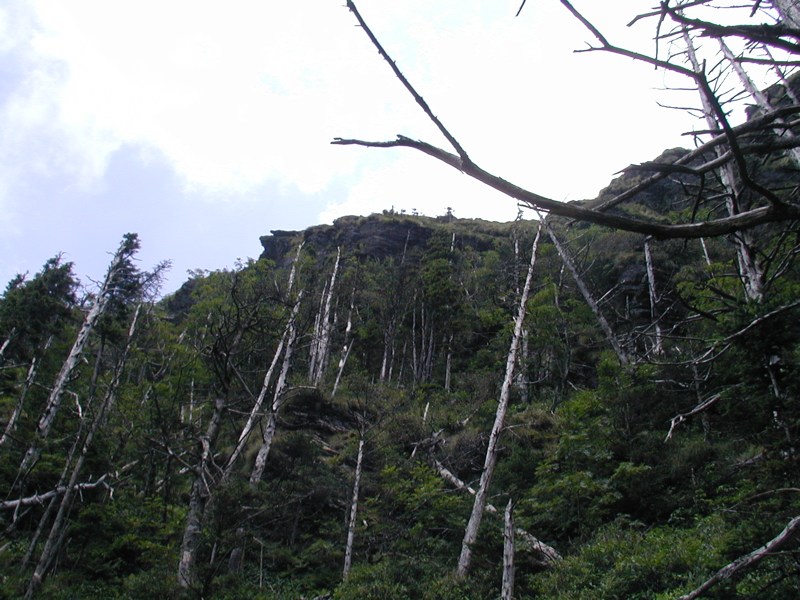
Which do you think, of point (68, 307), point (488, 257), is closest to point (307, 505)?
point (68, 307)

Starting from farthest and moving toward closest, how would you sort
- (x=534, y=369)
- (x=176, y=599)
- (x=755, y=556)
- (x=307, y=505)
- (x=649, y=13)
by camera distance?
(x=534, y=369), (x=307, y=505), (x=176, y=599), (x=649, y=13), (x=755, y=556)

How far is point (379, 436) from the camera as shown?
53.3 ft

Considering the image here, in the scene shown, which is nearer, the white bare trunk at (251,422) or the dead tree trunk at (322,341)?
the white bare trunk at (251,422)

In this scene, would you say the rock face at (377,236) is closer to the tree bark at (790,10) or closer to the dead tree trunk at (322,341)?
the dead tree trunk at (322,341)

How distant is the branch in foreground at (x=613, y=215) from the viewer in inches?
41.3

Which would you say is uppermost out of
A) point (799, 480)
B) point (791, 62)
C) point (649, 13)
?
point (649, 13)

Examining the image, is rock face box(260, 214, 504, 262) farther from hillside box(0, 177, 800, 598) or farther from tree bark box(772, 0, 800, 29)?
tree bark box(772, 0, 800, 29)

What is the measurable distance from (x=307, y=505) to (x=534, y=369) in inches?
467

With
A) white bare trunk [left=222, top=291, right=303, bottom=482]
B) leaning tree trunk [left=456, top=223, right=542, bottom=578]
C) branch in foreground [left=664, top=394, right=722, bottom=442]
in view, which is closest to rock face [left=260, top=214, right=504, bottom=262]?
white bare trunk [left=222, top=291, right=303, bottom=482]

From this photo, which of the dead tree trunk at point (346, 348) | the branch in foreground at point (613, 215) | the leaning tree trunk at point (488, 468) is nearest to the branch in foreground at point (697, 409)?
the branch in foreground at point (613, 215)

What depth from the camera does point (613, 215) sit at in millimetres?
1117

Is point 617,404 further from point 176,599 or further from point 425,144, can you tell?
point 425,144

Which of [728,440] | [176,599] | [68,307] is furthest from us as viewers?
[68,307]

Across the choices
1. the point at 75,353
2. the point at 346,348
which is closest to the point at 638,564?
the point at 75,353
